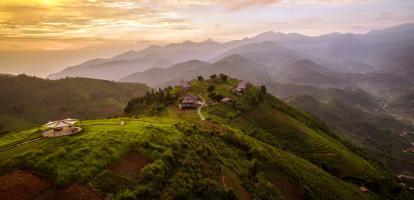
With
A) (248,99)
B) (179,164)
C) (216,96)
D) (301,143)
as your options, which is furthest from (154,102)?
(179,164)

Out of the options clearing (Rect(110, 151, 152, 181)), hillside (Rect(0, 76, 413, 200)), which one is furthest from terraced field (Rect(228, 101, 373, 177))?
clearing (Rect(110, 151, 152, 181))

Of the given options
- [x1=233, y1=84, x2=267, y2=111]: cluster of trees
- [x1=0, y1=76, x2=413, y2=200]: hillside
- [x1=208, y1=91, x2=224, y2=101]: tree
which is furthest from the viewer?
[x1=208, y1=91, x2=224, y2=101]: tree

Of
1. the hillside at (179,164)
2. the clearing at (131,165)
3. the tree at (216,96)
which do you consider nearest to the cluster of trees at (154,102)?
the hillside at (179,164)

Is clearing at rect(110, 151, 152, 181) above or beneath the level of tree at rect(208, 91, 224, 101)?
beneath

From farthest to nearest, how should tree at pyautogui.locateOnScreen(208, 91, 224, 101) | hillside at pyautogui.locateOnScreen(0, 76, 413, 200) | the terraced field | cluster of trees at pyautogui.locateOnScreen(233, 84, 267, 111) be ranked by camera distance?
tree at pyautogui.locateOnScreen(208, 91, 224, 101) → cluster of trees at pyautogui.locateOnScreen(233, 84, 267, 111) → the terraced field → hillside at pyautogui.locateOnScreen(0, 76, 413, 200)

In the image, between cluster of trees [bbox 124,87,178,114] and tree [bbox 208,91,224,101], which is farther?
tree [bbox 208,91,224,101]

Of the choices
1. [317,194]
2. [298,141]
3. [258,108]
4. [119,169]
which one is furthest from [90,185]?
[258,108]

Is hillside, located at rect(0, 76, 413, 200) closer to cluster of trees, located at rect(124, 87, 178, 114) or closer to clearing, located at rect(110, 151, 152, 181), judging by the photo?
clearing, located at rect(110, 151, 152, 181)

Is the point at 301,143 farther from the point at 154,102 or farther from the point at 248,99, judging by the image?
the point at 154,102

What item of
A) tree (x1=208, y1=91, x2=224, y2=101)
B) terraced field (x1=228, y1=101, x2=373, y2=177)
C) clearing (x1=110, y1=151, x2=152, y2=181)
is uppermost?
tree (x1=208, y1=91, x2=224, y2=101)
